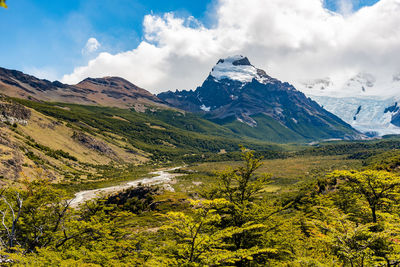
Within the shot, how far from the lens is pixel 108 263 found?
16.2m

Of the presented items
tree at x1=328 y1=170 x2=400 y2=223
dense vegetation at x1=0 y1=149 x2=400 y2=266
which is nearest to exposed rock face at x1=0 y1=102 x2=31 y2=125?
dense vegetation at x1=0 y1=149 x2=400 y2=266

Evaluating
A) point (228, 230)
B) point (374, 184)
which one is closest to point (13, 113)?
point (228, 230)

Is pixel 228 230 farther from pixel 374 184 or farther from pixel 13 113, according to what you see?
pixel 13 113

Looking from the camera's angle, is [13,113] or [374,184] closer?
[374,184]

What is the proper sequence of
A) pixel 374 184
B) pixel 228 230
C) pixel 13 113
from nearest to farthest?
pixel 228 230
pixel 374 184
pixel 13 113

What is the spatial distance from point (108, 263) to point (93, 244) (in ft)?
12.6

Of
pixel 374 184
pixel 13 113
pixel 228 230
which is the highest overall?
pixel 374 184

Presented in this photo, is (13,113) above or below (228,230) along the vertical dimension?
below

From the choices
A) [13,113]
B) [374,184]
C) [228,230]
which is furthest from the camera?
[13,113]

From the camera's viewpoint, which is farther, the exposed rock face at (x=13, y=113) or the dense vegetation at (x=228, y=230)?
the exposed rock face at (x=13, y=113)

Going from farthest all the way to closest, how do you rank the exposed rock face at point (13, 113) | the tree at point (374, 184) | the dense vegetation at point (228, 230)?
the exposed rock face at point (13, 113) < the tree at point (374, 184) < the dense vegetation at point (228, 230)

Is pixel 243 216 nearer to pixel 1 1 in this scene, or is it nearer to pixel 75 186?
pixel 1 1

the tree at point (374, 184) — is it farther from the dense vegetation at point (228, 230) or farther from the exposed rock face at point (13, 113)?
the exposed rock face at point (13, 113)

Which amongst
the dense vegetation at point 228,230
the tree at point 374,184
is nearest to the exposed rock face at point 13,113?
the dense vegetation at point 228,230
